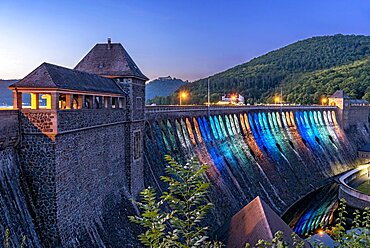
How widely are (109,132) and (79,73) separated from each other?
12.7ft

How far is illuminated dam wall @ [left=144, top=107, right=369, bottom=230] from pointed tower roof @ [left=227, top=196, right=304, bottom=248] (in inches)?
345

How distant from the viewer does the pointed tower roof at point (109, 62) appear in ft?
75.2

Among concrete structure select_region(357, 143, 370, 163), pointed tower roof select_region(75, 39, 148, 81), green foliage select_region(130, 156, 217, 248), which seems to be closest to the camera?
green foliage select_region(130, 156, 217, 248)

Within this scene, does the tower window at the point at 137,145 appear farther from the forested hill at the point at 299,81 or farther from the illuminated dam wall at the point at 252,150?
the forested hill at the point at 299,81

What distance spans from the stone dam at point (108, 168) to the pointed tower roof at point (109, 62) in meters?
2.45

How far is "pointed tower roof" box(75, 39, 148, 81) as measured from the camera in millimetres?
22906

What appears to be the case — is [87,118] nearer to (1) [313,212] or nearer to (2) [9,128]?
(2) [9,128]

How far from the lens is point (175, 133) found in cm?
3403

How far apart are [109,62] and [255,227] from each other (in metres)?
12.7

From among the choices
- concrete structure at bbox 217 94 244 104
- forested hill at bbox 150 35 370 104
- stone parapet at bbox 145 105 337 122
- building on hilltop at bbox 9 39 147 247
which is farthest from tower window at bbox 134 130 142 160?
forested hill at bbox 150 35 370 104

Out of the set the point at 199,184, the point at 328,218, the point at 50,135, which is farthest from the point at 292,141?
the point at 199,184

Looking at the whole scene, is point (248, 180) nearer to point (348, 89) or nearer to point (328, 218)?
point (328, 218)

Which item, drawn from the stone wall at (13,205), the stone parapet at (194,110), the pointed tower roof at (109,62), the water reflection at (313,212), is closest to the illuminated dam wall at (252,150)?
the stone parapet at (194,110)

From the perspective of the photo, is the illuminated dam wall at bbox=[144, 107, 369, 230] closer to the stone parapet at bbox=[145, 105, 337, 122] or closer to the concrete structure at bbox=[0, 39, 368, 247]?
the stone parapet at bbox=[145, 105, 337, 122]
